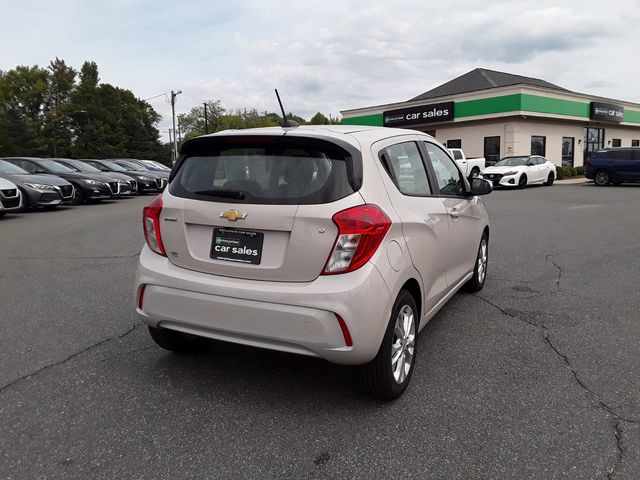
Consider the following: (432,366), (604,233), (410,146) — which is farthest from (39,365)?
(604,233)

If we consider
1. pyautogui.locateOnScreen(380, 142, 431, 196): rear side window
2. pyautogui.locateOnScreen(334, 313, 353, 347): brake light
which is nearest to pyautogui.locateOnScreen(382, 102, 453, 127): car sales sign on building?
pyautogui.locateOnScreen(380, 142, 431, 196): rear side window

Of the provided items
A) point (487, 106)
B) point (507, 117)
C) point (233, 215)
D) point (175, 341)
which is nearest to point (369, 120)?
point (487, 106)

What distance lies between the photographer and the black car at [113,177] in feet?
56.0

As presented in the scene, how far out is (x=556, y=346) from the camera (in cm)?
396

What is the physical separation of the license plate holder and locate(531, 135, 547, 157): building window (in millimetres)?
32312

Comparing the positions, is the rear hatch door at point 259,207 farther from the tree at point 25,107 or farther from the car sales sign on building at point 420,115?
the tree at point 25,107

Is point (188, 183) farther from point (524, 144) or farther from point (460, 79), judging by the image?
point (460, 79)

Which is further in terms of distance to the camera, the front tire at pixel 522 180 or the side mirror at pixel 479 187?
the front tire at pixel 522 180

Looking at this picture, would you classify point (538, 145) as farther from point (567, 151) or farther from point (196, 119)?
point (196, 119)

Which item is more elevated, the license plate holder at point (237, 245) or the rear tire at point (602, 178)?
the license plate holder at point (237, 245)

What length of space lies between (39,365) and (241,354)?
55.3 inches

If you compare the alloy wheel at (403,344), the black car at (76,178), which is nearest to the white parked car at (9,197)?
the black car at (76,178)

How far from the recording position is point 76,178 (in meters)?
15.8

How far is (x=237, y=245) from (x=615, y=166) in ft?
79.7
